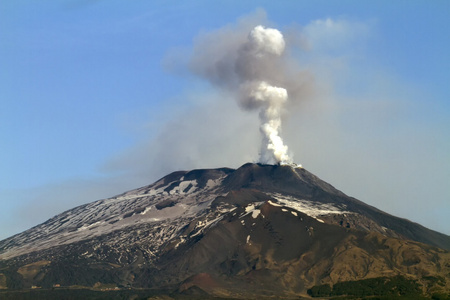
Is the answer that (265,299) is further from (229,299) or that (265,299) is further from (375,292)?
(375,292)

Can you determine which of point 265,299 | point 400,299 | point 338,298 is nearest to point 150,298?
point 265,299

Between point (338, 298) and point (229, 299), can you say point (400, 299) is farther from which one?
point (229, 299)

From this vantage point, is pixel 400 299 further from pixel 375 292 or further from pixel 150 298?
pixel 150 298

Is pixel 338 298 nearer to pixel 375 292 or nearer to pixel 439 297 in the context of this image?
pixel 375 292

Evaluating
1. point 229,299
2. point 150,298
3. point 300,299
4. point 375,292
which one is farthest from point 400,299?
point 150,298

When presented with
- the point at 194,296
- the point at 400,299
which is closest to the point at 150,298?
the point at 194,296

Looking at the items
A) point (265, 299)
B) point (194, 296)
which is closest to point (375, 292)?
point (265, 299)
